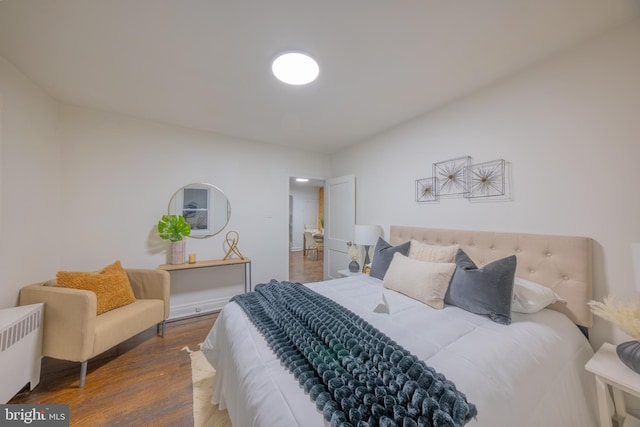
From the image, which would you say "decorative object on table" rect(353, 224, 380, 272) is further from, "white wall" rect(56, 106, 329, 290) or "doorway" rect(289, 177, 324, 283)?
"doorway" rect(289, 177, 324, 283)

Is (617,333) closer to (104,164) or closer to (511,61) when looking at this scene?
(511,61)

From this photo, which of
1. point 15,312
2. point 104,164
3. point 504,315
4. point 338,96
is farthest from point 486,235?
point 104,164

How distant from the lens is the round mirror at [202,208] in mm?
2967

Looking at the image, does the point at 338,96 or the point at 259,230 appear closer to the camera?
the point at 338,96

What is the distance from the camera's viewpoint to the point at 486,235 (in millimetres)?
1953

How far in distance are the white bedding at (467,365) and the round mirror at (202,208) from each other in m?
1.79

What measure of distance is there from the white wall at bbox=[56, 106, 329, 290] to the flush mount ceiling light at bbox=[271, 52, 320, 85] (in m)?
1.80

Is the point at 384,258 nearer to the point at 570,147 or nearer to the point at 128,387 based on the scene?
the point at 570,147

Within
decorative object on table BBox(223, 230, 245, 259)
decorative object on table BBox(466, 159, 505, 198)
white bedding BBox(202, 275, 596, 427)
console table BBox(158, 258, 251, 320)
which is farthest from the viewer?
decorative object on table BBox(223, 230, 245, 259)

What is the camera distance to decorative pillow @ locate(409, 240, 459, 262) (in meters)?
1.92

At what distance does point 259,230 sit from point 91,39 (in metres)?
2.54

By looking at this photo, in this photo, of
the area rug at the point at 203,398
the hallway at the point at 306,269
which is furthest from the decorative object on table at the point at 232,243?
the hallway at the point at 306,269

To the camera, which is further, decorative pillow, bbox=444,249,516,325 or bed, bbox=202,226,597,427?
decorative pillow, bbox=444,249,516,325

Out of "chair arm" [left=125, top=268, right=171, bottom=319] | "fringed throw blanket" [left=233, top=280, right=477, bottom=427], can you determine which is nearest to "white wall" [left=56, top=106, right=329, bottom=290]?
"chair arm" [left=125, top=268, right=171, bottom=319]
